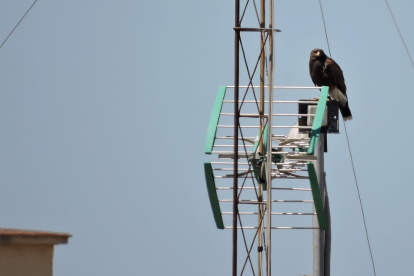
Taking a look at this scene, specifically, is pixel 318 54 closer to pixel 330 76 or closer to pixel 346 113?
pixel 330 76

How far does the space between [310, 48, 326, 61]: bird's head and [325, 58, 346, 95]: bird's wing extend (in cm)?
22

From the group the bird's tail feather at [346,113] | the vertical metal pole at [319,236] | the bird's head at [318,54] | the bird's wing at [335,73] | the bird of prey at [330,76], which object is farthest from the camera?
the bird's head at [318,54]

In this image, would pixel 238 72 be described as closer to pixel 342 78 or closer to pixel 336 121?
pixel 336 121

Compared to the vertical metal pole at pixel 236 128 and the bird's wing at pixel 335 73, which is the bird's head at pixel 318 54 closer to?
the bird's wing at pixel 335 73

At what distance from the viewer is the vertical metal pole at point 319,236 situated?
49.4 ft

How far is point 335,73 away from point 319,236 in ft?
16.4

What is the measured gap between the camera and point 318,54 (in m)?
19.9

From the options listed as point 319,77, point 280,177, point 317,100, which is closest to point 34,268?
point 280,177

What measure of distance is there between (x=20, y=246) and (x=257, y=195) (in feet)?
15.8

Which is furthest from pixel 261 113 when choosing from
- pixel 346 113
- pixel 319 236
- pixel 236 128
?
pixel 346 113

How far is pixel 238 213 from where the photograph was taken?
1427 cm

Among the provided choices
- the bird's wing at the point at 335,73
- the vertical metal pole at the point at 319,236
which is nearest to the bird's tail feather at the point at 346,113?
the bird's wing at the point at 335,73

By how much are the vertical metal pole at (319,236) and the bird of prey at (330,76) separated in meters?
3.79

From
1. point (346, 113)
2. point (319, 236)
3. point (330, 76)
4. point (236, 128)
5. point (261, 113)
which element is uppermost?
point (330, 76)
